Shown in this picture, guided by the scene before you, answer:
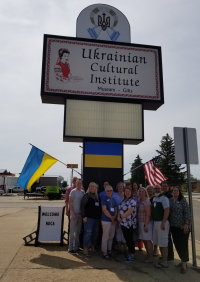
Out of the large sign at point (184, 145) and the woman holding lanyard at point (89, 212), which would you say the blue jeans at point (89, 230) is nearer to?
the woman holding lanyard at point (89, 212)

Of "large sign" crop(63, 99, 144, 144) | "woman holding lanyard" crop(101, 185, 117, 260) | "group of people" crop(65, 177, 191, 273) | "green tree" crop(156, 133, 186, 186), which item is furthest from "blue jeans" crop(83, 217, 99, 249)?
"green tree" crop(156, 133, 186, 186)

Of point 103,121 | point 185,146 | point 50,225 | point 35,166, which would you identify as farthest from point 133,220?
point 35,166

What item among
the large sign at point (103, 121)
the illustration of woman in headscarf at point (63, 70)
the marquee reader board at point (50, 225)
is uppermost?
the illustration of woman in headscarf at point (63, 70)

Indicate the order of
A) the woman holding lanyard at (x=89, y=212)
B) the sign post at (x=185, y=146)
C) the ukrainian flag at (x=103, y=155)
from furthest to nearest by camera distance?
1. the ukrainian flag at (x=103, y=155)
2. the woman holding lanyard at (x=89, y=212)
3. the sign post at (x=185, y=146)

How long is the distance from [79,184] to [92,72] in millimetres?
3541

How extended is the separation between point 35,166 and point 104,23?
5333 mm

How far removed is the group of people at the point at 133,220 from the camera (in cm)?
532

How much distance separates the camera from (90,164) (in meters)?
Result: 7.50

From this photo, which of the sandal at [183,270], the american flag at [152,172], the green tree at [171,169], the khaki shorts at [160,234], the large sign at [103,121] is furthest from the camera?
the green tree at [171,169]

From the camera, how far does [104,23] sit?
891cm

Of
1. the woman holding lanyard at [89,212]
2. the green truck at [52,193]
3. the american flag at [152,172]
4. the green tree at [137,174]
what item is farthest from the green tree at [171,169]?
the woman holding lanyard at [89,212]

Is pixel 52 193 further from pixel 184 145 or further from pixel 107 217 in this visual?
pixel 184 145

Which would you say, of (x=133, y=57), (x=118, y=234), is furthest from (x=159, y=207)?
(x=133, y=57)

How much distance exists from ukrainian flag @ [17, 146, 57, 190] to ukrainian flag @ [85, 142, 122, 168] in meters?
1.09
